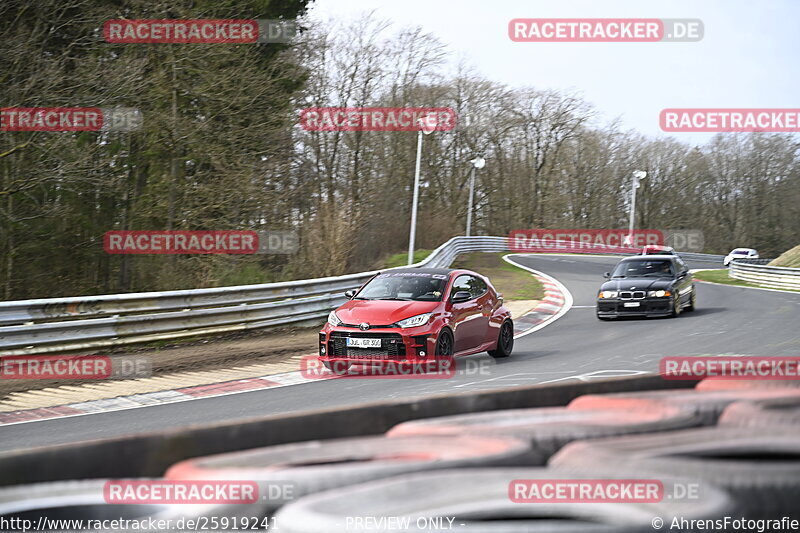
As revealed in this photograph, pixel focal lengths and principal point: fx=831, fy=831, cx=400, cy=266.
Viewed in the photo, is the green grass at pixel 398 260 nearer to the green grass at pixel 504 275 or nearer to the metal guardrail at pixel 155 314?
the green grass at pixel 504 275

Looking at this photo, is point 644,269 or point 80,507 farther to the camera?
point 644,269

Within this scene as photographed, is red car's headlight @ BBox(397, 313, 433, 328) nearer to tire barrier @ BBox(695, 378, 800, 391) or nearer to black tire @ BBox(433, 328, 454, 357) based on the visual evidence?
black tire @ BBox(433, 328, 454, 357)

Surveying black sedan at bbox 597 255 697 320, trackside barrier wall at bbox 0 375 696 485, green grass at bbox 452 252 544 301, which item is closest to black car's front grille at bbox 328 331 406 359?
trackside barrier wall at bbox 0 375 696 485

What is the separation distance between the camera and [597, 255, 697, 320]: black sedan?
2053 centimetres

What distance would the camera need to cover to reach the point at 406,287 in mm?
13445

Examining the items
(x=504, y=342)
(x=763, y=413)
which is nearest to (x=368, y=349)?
(x=504, y=342)

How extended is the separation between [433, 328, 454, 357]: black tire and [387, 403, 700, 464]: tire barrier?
30.7ft

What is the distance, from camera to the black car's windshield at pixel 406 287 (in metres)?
13.2

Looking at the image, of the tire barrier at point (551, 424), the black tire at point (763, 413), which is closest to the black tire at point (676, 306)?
the black tire at point (763, 413)

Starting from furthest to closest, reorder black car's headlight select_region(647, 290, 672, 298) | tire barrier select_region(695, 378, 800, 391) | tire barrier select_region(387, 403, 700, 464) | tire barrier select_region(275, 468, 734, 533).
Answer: black car's headlight select_region(647, 290, 672, 298) → tire barrier select_region(695, 378, 800, 391) → tire barrier select_region(387, 403, 700, 464) → tire barrier select_region(275, 468, 734, 533)

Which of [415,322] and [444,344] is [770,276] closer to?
[444,344]

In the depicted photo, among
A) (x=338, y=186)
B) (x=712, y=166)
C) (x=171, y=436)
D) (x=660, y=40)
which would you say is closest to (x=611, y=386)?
(x=171, y=436)

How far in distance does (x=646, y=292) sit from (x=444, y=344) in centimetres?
960

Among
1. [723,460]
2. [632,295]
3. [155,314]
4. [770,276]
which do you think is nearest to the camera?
[723,460]
